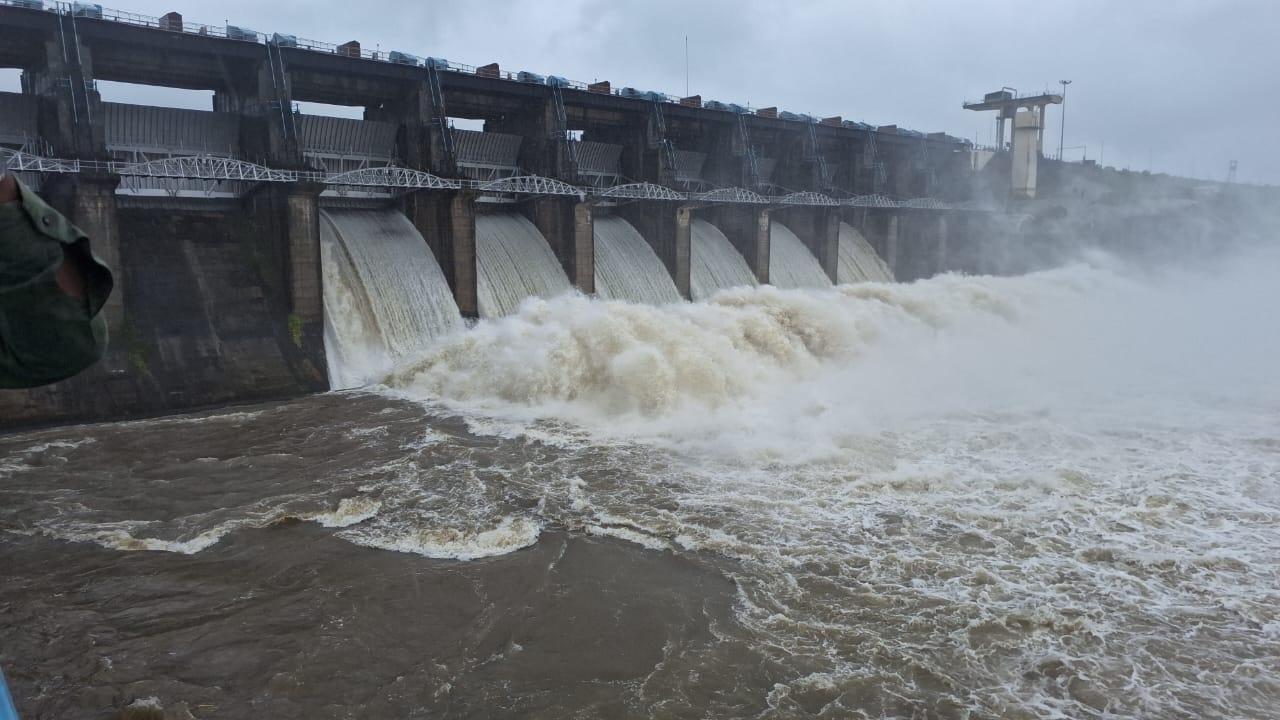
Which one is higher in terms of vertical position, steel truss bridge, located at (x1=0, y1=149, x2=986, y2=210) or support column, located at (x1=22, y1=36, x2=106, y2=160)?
support column, located at (x1=22, y1=36, x2=106, y2=160)

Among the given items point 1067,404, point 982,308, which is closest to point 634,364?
point 1067,404

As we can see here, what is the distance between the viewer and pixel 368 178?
61.4 feet

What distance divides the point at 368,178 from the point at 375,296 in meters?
2.87

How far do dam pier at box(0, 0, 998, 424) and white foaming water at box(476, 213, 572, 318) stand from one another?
0.19 ft

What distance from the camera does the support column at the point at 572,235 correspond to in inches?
838

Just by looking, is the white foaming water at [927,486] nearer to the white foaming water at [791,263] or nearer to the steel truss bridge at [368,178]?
the steel truss bridge at [368,178]

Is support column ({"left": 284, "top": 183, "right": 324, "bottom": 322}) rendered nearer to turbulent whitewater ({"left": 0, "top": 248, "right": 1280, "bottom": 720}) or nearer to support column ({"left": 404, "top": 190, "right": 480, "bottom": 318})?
turbulent whitewater ({"left": 0, "top": 248, "right": 1280, "bottom": 720})

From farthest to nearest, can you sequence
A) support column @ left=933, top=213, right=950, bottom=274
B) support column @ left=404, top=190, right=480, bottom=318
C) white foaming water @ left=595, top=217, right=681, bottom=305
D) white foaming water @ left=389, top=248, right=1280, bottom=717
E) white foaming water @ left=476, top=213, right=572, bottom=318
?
support column @ left=933, top=213, right=950, bottom=274
white foaming water @ left=595, top=217, right=681, bottom=305
white foaming water @ left=476, top=213, right=572, bottom=318
support column @ left=404, top=190, right=480, bottom=318
white foaming water @ left=389, top=248, right=1280, bottom=717

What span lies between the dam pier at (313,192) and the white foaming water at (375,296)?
7 cm

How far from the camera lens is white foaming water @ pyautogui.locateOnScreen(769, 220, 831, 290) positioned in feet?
93.1

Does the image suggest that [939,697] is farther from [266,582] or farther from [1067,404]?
[1067,404]

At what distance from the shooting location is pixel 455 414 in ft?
46.3

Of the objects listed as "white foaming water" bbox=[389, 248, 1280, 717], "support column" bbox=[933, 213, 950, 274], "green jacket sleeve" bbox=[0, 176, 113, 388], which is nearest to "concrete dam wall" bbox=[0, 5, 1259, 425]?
"white foaming water" bbox=[389, 248, 1280, 717]

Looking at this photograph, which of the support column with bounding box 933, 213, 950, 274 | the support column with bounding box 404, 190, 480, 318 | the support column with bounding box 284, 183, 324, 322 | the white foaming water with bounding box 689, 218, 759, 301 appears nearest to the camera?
the support column with bounding box 284, 183, 324, 322
